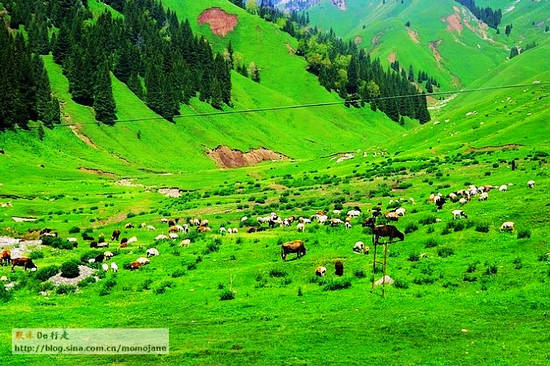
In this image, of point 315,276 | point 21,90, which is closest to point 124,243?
point 315,276

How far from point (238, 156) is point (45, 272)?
123 meters

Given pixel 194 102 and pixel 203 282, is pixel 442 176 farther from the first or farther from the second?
pixel 194 102

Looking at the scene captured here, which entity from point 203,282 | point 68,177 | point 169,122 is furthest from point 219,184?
point 203,282

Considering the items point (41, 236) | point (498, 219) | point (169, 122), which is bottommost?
point (41, 236)

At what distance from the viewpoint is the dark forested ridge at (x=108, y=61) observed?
5492 inches

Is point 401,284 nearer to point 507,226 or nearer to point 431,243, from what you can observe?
point 431,243

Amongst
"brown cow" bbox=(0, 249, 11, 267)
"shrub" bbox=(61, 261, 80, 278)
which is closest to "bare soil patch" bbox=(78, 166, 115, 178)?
"brown cow" bbox=(0, 249, 11, 267)

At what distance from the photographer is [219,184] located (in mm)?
100875

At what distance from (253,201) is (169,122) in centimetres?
8783

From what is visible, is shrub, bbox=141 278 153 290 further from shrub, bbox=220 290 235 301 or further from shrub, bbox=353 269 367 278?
shrub, bbox=353 269 367 278

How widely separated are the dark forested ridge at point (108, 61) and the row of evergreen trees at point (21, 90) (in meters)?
1.58

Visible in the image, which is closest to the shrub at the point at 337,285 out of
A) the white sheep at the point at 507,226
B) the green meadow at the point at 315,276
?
the green meadow at the point at 315,276

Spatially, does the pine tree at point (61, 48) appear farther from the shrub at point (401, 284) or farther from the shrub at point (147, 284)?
the shrub at point (401, 284)

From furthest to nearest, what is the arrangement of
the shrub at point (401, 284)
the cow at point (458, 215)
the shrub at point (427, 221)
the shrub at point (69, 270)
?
the shrub at point (427, 221)
the cow at point (458, 215)
the shrub at point (69, 270)
the shrub at point (401, 284)
